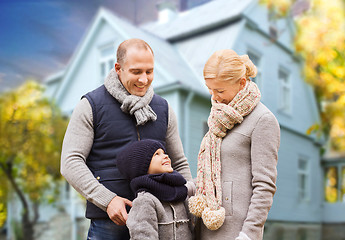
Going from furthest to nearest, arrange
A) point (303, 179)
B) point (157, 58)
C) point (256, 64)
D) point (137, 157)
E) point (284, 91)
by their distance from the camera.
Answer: point (303, 179) → point (284, 91) → point (256, 64) → point (157, 58) → point (137, 157)

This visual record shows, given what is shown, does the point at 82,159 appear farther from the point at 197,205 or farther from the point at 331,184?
the point at 331,184

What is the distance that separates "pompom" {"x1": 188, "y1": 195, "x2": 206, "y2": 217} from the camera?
179 centimetres

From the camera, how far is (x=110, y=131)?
2029 mm

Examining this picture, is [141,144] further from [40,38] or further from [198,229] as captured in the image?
[40,38]

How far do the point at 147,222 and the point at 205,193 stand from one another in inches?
10.9

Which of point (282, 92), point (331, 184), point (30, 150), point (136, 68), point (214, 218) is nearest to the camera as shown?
point (214, 218)

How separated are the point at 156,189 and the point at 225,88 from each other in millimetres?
512

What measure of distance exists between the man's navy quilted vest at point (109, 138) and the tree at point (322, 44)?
5.28 metres

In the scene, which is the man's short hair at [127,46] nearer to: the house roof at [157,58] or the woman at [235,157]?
the woman at [235,157]

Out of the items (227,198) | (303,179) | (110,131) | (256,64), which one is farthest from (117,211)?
(303,179)

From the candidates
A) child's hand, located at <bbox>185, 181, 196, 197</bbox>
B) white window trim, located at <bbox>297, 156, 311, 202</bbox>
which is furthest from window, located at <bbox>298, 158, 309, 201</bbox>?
child's hand, located at <bbox>185, 181, 196, 197</bbox>

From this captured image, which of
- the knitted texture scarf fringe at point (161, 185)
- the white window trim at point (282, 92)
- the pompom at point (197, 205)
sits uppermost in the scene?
the white window trim at point (282, 92)

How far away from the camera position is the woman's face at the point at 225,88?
5.84 feet

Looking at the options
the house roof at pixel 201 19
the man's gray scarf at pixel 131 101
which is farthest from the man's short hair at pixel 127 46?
the house roof at pixel 201 19
